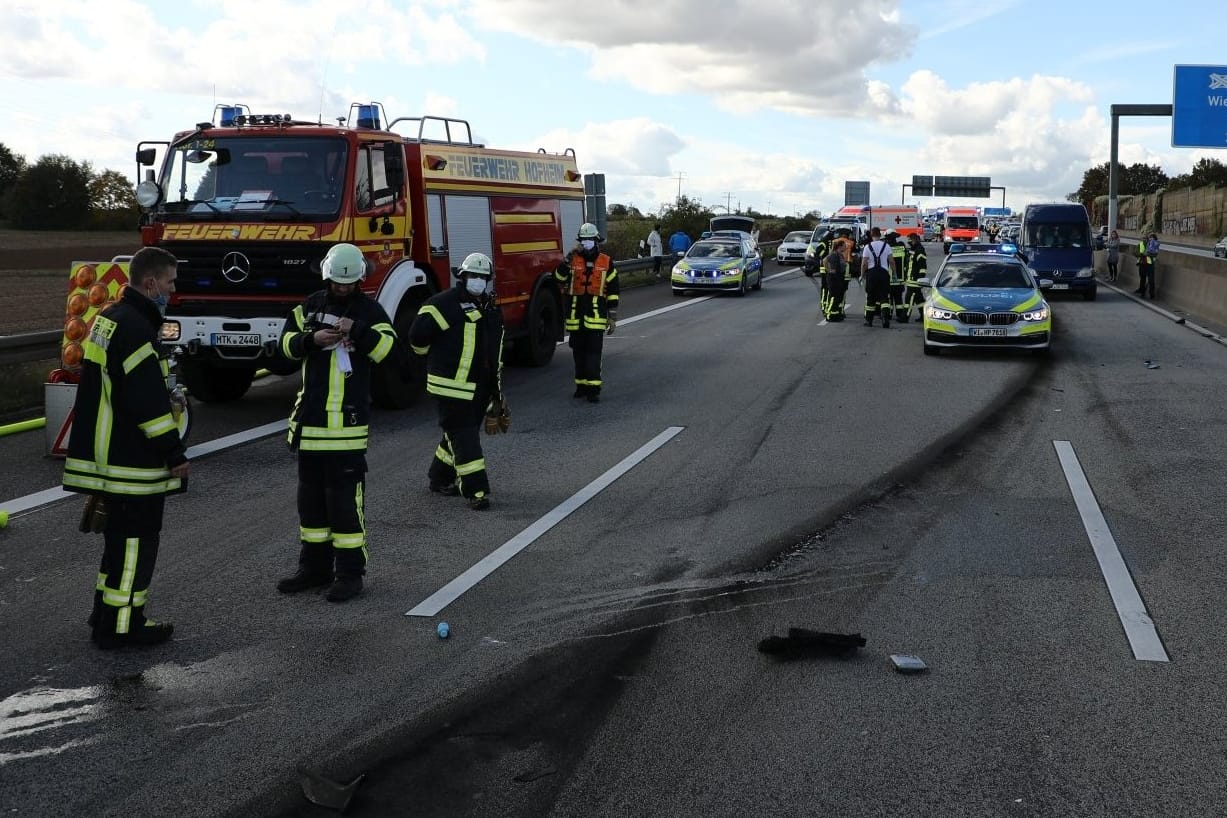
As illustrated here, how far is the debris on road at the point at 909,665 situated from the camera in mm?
5445

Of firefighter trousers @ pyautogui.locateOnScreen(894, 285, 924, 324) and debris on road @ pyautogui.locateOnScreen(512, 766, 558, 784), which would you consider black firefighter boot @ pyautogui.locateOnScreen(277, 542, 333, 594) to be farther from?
firefighter trousers @ pyautogui.locateOnScreen(894, 285, 924, 324)

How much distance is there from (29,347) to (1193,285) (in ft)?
79.6

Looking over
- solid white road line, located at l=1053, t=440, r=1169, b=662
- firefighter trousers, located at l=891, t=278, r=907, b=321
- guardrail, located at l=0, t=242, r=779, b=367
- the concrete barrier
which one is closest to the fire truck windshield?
guardrail, located at l=0, t=242, r=779, b=367

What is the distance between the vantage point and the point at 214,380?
43.4ft

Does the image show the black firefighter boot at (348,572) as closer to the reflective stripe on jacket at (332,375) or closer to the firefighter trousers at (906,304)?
the reflective stripe on jacket at (332,375)

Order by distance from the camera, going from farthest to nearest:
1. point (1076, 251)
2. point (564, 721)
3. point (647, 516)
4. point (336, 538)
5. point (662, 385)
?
1. point (1076, 251)
2. point (662, 385)
3. point (647, 516)
4. point (336, 538)
5. point (564, 721)

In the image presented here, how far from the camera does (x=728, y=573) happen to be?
6.98 meters

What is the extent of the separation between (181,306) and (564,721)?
866cm

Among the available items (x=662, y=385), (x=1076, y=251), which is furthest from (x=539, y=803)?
(x=1076, y=251)

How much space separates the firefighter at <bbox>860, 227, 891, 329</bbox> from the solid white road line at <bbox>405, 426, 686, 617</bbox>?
42.6 ft

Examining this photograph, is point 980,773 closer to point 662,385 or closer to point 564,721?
point 564,721

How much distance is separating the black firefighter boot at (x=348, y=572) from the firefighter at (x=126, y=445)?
3.15 ft

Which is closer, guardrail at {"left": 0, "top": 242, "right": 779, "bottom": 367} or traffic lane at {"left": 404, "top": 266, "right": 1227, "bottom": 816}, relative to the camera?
traffic lane at {"left": 404, "top": 266, "right": 1227, "bottom": 816}

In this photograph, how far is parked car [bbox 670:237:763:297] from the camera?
103 ft
